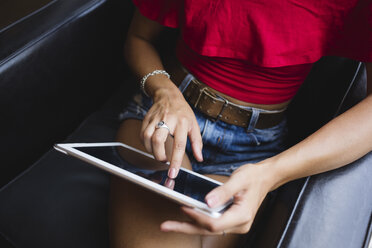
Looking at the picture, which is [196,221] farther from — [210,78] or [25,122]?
[25,122]

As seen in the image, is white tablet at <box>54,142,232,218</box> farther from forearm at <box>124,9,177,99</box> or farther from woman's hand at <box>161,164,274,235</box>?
forearm at <box>124,9,177,99</box>

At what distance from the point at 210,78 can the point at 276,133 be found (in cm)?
25

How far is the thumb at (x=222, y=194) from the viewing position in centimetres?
44

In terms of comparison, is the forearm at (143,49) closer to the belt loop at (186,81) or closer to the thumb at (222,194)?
the belt loop at (186,81)

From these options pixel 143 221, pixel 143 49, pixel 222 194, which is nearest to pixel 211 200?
pixel 222 194

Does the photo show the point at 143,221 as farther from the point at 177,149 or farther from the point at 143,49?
the point at 143,49

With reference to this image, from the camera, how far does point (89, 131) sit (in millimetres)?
956

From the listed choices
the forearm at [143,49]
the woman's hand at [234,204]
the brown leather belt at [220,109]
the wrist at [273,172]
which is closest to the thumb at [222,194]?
the woman's hand at [234,204]

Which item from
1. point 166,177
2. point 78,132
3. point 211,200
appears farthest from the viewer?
point 78,132

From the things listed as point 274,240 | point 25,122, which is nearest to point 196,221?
point 274,240

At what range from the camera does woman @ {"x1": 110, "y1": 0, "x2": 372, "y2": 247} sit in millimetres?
581

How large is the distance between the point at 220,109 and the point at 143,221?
1.10 ft

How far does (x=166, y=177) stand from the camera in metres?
0.56

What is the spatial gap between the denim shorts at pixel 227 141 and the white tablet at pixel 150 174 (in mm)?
193
